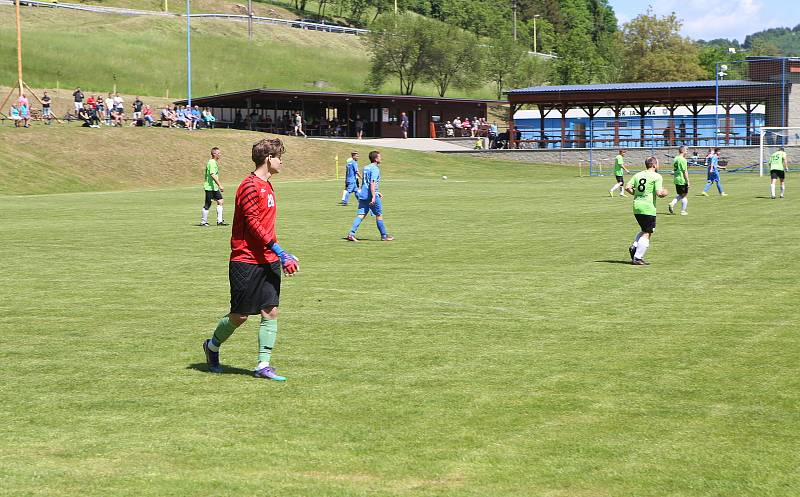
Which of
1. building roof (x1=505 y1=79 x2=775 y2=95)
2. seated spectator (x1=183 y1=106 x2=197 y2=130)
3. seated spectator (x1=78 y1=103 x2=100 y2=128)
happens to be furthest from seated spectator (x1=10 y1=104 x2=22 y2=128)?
building roof (x1=505 y1=79 x2=775 y2=95)

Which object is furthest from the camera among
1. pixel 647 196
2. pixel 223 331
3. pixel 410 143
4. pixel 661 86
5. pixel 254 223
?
pixel 410 143

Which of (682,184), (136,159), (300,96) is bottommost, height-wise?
(682,184)

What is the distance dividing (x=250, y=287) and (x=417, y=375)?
177cm

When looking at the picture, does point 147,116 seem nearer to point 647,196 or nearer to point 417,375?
point 647,196

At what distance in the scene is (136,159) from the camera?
56.8 metres

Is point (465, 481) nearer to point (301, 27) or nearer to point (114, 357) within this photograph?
point (114, 357)

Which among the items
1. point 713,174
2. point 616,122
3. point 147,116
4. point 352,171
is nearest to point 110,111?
point 147,116

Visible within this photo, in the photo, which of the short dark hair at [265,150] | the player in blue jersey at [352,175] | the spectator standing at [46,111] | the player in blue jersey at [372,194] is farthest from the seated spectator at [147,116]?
the short dark hair at [265,150]

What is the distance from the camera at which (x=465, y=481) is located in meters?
6.75

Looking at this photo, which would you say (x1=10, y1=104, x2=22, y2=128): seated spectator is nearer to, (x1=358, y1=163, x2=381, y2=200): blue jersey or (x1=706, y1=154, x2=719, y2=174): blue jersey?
(x1=706, y1=154, x2=719, y2=174): blue jersey

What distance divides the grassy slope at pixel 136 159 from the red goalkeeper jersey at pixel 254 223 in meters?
40.2

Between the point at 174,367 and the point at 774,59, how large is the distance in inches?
2637

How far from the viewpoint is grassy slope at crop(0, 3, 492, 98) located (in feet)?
348

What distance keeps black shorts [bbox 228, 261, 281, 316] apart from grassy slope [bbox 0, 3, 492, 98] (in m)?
94.2
